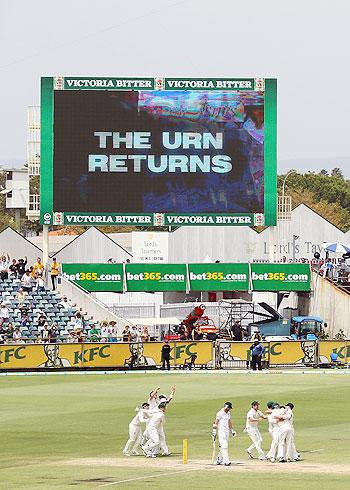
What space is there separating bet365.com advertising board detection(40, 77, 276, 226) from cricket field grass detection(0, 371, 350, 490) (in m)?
15.5

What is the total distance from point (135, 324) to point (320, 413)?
100ft

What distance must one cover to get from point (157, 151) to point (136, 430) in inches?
1682

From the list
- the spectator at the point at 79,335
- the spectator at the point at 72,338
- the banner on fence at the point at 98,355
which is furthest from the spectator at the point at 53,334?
the banner on fence at the point at 98,355

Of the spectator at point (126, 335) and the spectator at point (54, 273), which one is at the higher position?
the spectator at point (54, 273)

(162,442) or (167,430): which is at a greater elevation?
(162,442)

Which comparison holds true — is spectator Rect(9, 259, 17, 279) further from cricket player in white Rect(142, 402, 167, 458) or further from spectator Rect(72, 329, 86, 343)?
cricket player in white Rect(142, 402, 167, 458)

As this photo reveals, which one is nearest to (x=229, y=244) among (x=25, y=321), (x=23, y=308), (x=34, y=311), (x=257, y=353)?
(x=34, y=311)

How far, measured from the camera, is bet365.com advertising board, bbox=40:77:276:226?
72.8 metres

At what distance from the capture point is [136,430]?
31703 mm

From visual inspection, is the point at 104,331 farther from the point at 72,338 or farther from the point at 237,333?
the point at 237,333

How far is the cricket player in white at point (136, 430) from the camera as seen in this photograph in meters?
31.4

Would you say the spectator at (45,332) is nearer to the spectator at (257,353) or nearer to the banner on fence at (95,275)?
the spectator at (257,353)

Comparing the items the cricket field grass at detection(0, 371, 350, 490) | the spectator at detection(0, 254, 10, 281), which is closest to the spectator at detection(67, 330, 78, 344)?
the cricket field grass at detection(0, 371, 350, 490)

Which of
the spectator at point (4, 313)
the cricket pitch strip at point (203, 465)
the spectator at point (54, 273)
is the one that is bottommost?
the cricket pitch strip at point (203, 465)
